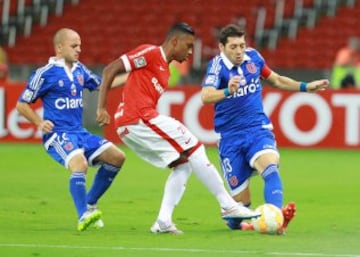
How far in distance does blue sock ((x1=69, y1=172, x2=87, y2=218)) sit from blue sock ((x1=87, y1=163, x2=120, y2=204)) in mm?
511

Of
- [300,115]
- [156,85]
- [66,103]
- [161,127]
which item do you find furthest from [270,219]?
[300,115]

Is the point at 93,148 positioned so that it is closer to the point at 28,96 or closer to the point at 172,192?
the point at 28,96

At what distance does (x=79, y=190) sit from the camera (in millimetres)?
11781

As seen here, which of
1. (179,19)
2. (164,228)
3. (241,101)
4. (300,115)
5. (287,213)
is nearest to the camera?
(287,213)

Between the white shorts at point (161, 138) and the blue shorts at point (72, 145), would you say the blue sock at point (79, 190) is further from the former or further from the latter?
the white shorts at point (161, 138)

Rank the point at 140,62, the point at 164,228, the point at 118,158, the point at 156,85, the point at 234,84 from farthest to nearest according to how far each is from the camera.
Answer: the point at 118,158 < the point at 156,85 < the point at 140,62 < the point at 164,228 < the point at 234,84

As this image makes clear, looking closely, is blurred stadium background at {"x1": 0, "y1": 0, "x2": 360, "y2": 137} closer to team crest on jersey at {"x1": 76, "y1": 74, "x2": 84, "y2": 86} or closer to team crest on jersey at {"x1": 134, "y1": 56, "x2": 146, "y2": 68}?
team crest on jersey at {"x1": 76, "y1": 74, "x2": 84, "y2": 86}

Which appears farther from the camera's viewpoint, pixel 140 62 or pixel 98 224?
pixel 98 224

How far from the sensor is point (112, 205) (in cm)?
1454

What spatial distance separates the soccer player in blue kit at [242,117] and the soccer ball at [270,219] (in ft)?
0.66

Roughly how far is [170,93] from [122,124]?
467 inches

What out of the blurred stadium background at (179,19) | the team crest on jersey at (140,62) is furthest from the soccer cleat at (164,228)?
the blurred stadium background at (179,19)

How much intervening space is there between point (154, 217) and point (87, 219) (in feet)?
5.63

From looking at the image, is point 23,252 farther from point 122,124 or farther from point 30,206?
point 30,206
